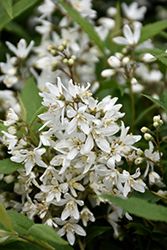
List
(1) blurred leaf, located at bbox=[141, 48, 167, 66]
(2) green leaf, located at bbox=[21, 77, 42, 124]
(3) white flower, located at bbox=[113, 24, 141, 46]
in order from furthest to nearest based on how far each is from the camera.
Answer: (3) white flower, located at bbox=[113, 24, 141, 46] < (2) green leaf, located at bbox=[21, 77, 42, 124] < (1) blurred leaf, located at bbox=[141, 48, 167, 66]

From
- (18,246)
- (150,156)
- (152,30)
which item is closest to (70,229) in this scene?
(18,246)

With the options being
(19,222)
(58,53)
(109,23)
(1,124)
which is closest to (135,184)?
(19,222)

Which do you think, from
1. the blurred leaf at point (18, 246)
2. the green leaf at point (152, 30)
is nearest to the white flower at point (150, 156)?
the blurred leaf at point (18, 246)

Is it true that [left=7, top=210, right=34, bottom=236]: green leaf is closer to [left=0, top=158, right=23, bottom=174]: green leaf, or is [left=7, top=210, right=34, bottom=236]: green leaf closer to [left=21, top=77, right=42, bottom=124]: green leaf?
[left=0, top=158, right=23, bottom=174]: green leaf

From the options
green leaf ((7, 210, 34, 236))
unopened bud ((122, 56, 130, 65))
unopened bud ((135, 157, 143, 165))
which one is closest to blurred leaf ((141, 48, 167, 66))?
unopened bud ((122, 56, 130, 65))

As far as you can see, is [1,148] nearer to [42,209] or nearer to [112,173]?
[42,209]

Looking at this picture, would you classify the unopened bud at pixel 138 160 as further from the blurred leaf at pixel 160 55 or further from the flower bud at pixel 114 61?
the flower bud at pixel 114 61

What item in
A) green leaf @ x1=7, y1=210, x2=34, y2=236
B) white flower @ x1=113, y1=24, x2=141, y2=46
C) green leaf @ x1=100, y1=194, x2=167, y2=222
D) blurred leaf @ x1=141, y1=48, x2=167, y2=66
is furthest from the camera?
white flower @ x1=113, y1=24, x2=141, y2=46

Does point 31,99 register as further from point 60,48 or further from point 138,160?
point 138,160

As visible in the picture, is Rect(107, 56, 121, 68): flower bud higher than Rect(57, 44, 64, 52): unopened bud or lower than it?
lower
